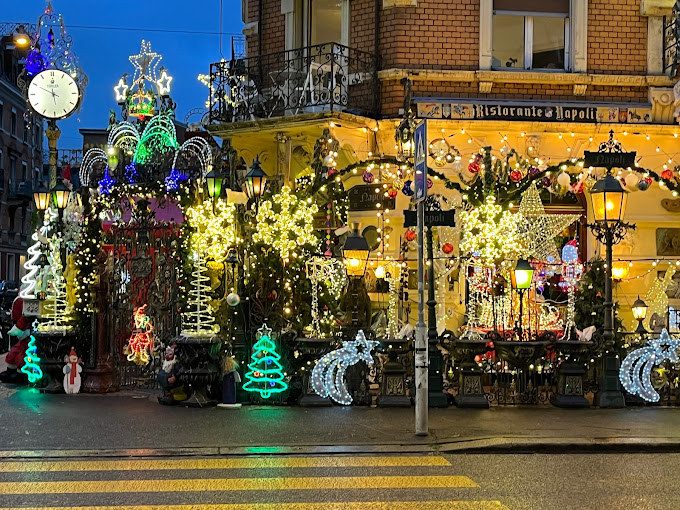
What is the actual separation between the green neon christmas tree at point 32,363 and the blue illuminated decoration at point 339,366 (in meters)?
5.33

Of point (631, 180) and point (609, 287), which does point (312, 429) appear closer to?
point (609, 287)

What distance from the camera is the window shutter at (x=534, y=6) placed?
1780cm

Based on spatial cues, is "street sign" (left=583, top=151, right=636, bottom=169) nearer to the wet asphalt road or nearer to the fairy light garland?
the fairy light garland

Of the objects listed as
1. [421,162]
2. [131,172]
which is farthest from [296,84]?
[421,162]

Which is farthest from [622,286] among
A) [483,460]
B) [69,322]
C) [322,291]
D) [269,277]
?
[69,322]

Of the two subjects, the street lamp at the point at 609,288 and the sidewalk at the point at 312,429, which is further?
the street lamp at the point at 609,288

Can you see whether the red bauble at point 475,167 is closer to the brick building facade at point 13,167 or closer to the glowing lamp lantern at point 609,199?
the glowing lamp lantern at point 609,199

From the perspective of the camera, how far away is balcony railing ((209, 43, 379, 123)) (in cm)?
1719

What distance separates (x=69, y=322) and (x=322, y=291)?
4.24 meters

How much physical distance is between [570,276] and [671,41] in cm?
501

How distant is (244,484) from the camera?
852 cm

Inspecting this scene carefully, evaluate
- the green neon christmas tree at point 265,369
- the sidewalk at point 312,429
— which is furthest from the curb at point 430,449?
the green neon christmas tree at point 265,369

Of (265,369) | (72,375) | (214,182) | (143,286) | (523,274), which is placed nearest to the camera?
(265,369)

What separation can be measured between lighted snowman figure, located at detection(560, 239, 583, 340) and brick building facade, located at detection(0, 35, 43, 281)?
130ft
